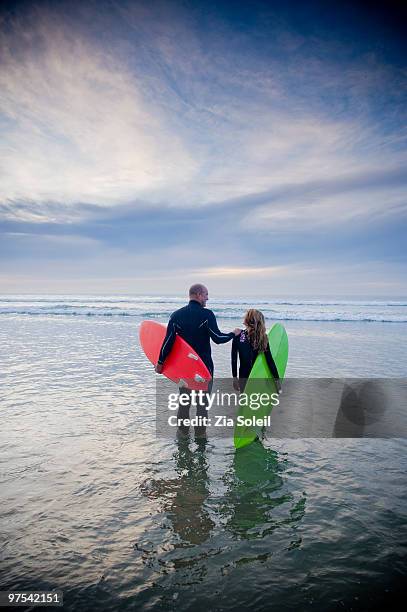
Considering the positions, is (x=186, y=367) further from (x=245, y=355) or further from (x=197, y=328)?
(x=245, y=355)

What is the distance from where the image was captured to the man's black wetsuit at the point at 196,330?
5.14 meters

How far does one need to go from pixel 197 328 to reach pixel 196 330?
4 cm

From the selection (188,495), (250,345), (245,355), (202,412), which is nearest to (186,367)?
(202,412)

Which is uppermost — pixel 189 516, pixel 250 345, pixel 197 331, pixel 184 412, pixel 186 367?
pixel 197 331

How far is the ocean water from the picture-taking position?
268 cm

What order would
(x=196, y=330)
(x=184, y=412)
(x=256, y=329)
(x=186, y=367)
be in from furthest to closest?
(x=184, y=412)
(x=186, y=367)
(x=196, y=330)
(x=256, y=329)

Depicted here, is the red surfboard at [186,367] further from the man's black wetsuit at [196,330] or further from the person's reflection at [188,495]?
the person's reflection at [188,495]

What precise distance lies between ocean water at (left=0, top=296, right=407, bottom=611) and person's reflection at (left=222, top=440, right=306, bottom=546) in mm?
16

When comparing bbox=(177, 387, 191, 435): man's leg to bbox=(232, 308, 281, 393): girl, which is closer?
bbox=(232, 308, 281, 393): girl

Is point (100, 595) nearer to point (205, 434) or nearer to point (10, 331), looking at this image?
point (205, 434)

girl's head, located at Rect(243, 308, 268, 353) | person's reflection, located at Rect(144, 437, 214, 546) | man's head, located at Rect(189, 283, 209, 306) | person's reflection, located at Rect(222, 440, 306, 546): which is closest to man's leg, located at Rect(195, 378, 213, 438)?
person's reflection, located at Rect(144, 437, 214, 546)

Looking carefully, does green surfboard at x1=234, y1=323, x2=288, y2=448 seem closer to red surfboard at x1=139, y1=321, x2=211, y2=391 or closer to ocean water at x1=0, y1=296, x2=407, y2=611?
ocean water at x1=0, y1=296, x2=407, y2=611

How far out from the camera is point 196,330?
5.18 meters

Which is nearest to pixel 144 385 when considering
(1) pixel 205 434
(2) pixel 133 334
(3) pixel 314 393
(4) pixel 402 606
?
(1) pixel 205 434
